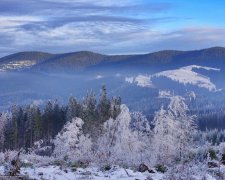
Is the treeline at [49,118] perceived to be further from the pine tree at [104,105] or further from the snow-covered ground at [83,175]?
the snow-covered ground at [83,175]

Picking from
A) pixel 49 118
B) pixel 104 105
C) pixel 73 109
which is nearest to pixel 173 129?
pixel 104 105

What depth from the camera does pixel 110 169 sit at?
19312 millimetres

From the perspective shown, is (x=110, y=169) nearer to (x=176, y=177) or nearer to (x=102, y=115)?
(x=176, y=177)

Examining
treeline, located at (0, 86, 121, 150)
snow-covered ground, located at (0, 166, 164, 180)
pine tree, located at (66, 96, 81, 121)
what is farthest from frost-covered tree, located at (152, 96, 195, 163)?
pine tree, located at (66, 96, 81, 121)

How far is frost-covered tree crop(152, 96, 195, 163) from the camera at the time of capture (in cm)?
3150

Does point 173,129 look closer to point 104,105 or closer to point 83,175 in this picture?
point 83,175

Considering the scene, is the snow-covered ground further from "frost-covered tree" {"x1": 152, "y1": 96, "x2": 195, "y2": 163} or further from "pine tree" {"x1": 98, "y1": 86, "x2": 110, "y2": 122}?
"pine tree" {"x1": 98, "y1": 86, "x2": 110, "y2": 122}

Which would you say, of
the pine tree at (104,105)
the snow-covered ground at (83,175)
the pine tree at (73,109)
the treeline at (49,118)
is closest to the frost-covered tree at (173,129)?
the snow-covered ground at (83,175)

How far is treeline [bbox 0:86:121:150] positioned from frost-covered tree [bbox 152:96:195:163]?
165 feet

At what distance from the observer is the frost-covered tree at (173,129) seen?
31.5 meters

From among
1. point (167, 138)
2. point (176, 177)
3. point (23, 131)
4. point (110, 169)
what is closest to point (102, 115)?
point (23, 131)

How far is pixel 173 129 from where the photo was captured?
113 ft

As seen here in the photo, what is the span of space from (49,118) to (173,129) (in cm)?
6664

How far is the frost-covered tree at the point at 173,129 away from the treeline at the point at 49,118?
50.2 m
